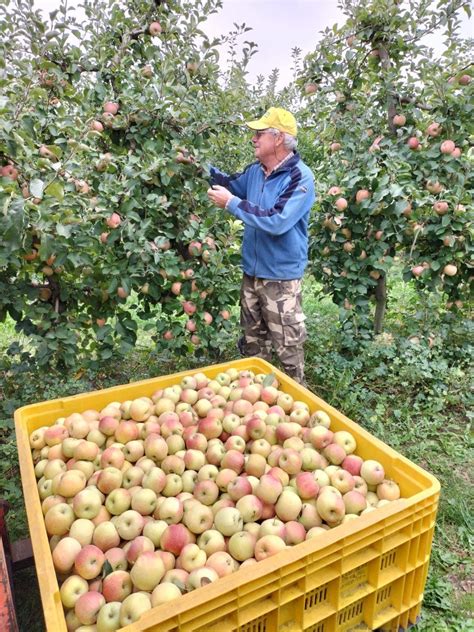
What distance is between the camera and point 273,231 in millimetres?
2602

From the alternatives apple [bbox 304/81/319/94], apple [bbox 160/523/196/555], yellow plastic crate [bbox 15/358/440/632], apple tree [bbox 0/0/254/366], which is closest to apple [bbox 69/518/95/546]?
yellow plastic crate [bbox 15/358/440/632]

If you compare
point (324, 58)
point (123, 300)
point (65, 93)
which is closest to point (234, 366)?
point (123, 300)

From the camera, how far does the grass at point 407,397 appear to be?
6.38ft

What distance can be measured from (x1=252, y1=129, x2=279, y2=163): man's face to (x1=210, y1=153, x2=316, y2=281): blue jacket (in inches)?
4.3

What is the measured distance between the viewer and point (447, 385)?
3352mm

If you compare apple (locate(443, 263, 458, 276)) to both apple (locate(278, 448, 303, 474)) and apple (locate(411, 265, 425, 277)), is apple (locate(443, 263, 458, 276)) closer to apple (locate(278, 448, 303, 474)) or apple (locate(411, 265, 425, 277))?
apple (locate(411, 265, 425, 277))

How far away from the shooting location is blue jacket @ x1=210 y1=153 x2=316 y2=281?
2588mm

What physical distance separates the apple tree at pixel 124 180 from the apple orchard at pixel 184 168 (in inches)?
0.4

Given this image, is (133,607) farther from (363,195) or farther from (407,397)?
(363,195)

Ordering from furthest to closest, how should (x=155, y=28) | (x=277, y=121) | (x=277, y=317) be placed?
(x=277, y=317) → (x=155, y=28) → (x=277, y=121)

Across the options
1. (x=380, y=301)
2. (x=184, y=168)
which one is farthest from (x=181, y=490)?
(x=380, y=301)

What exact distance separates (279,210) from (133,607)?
1977mm

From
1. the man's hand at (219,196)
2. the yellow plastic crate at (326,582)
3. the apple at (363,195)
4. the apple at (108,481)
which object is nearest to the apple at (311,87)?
the apple at (363,195)

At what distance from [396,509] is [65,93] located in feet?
8.35
